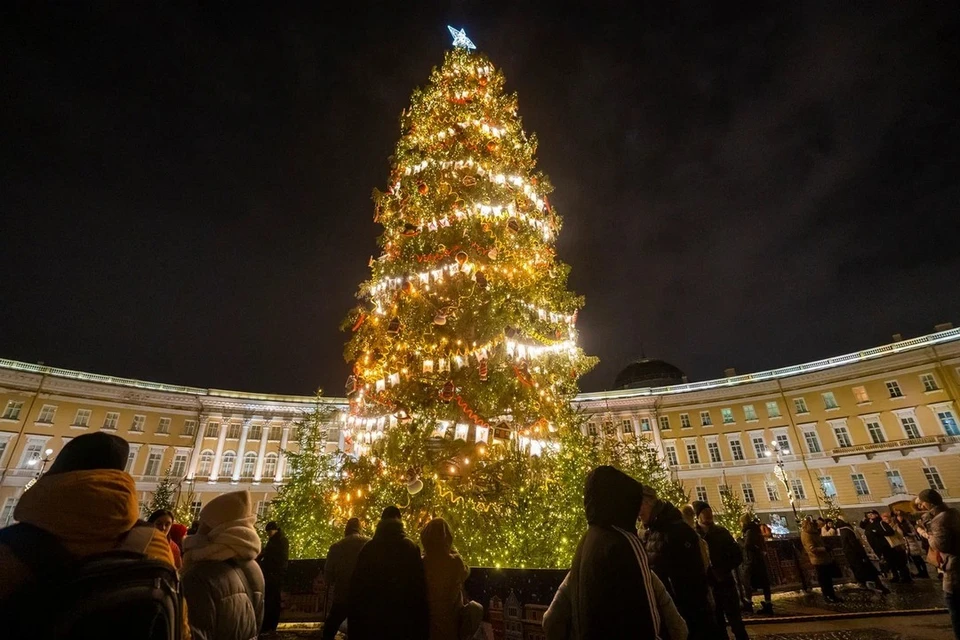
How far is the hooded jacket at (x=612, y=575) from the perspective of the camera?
2271mm

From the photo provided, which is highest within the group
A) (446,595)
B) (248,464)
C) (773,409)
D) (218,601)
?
(773,409)

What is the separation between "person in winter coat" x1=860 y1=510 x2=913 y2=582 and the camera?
1009 cm

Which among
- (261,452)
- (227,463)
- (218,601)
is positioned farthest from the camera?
(261,452)

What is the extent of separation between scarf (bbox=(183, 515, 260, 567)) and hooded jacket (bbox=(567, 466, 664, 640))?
84.7 inches

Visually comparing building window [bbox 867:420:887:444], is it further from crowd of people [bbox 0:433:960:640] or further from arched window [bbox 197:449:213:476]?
arched window [bbox 197:449:213:476]

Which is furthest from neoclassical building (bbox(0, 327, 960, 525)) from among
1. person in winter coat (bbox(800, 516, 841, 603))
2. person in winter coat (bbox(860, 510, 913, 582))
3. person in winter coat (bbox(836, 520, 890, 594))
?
person in winter coat (bbox(800, 516, 841, 603))

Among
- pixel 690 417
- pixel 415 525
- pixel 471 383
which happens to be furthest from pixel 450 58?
pixel 690 417

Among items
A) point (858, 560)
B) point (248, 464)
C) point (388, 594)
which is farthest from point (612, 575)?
point (248, 464)

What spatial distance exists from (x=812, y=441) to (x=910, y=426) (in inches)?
244

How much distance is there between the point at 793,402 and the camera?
119ft

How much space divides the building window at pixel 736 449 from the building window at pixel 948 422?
13.2 meters

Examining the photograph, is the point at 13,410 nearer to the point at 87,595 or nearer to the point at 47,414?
the point at 47,414

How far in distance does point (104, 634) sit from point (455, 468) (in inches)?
267

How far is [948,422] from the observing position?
29.7 m
